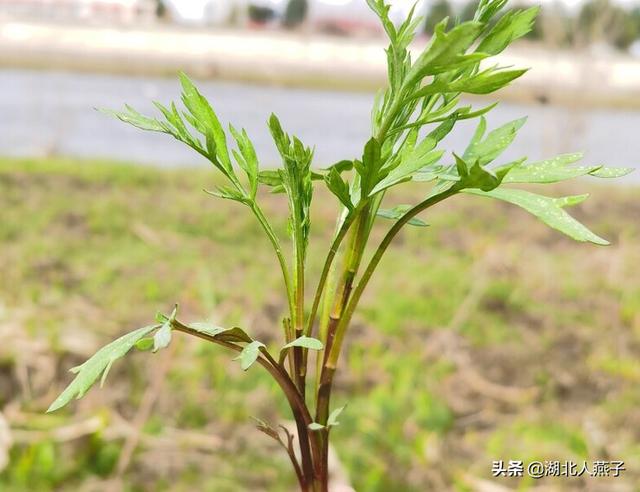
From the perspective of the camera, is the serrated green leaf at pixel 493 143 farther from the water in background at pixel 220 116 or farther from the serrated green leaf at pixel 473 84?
the water in background at pixel 220 116

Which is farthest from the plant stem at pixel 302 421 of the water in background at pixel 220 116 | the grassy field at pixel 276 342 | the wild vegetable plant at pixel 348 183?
the water in background at pixel 220 116

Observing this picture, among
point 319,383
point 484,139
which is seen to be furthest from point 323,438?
point 484,139

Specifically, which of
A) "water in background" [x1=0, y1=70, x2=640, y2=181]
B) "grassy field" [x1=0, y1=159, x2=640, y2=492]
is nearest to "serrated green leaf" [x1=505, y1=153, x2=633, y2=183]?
"grassy field" [x1=0, y1=159, x2=640, y2=492]

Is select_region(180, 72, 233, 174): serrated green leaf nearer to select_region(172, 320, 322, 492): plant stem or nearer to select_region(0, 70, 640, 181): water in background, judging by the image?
select_region(172, 320, 322, 492): plant stem

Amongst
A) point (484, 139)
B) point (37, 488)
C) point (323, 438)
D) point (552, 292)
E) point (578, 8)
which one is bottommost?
point (37, 488)

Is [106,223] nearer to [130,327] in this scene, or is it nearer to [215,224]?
[215,224]

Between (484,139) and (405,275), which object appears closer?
(484,139)

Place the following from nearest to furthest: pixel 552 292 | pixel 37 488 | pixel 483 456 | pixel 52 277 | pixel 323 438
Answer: pixel 323 438 < pixel 37 488 < pixel 483 456 < pixel 52 277 < pixel 552 292

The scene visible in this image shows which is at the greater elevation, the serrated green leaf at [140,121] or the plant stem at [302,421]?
the serrated green leaf at [140,121]
